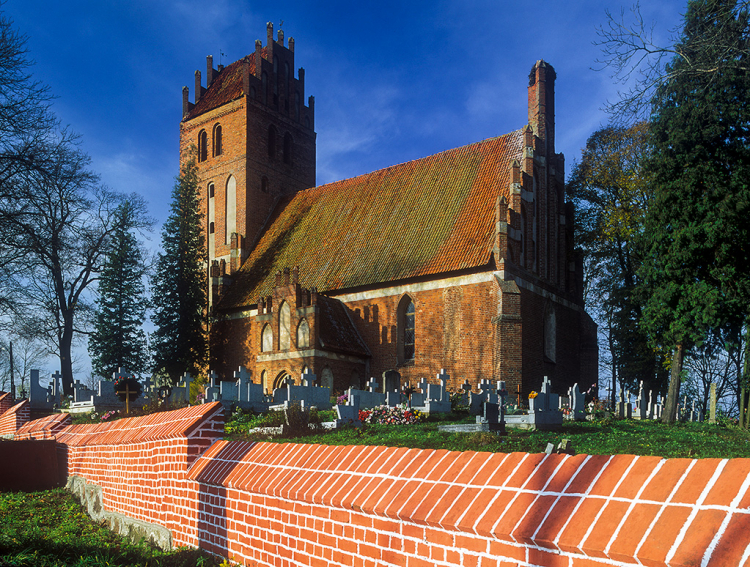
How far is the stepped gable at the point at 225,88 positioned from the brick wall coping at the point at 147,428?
94.4 ft

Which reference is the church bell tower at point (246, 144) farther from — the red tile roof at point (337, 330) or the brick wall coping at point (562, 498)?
the brick wall coping at point (562, 498)

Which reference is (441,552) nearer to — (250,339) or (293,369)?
(293,369)

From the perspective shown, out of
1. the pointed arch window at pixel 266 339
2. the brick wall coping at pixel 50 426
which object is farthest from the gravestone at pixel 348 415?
the pointed arch window at pixel 266 339

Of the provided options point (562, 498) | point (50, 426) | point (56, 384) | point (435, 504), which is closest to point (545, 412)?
point (50, 426)

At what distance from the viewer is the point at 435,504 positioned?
133 inches

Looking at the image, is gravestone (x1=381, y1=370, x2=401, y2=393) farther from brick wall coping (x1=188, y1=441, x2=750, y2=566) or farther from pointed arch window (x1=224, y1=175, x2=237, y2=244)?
brick wall coping (x1=188, y1=441, x2=750, y2=566)

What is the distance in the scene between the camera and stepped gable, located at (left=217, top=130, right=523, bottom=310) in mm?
25562

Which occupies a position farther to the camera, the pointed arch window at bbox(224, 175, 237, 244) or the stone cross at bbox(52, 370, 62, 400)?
the pointed arch window at bbox(224, 175, 237, 244)

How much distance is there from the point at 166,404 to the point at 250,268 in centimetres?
1198

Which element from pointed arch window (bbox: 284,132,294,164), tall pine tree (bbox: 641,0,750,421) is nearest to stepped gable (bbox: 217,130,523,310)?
pointed arch window (bbox: 284,132,294,164)

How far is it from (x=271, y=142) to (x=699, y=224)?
22617 mm

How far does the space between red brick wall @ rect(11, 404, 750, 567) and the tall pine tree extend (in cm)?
1869

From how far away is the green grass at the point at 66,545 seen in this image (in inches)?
220

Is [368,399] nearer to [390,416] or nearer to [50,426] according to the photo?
[390,416]
